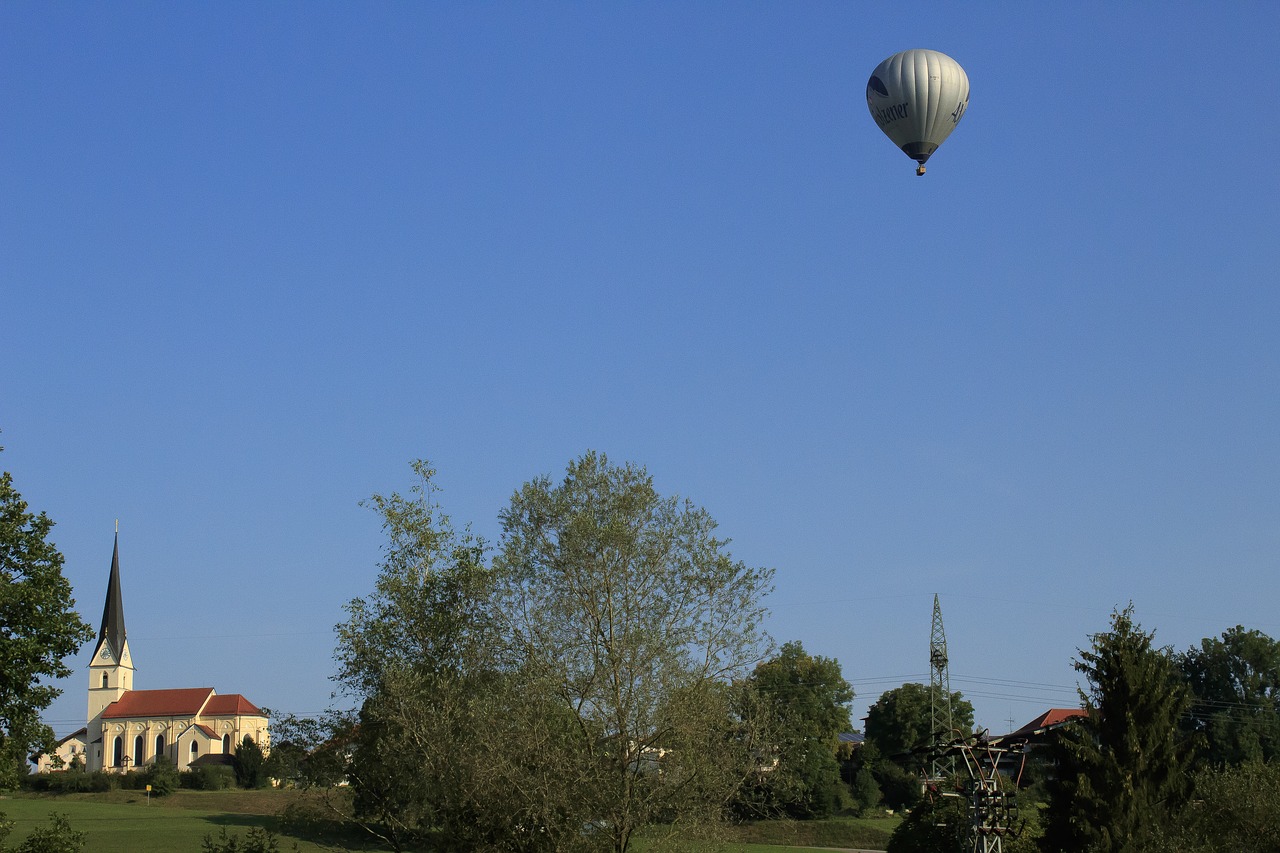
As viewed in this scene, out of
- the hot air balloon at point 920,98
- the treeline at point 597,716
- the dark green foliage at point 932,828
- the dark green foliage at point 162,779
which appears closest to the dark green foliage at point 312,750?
the treeline at point 597,716

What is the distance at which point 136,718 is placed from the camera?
159 m

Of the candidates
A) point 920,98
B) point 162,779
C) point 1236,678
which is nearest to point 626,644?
point 920,98

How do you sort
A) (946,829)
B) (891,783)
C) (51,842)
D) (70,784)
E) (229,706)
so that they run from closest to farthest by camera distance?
1. (51,842)
2. (946,829)
3. (891,783)
4. (70,784)
5. (229,706)

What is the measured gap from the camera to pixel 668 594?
26953mm

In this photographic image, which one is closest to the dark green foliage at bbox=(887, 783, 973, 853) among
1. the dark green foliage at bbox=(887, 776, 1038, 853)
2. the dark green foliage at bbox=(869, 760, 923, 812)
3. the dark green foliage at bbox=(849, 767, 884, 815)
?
the dark green foliage at bbox=(887, 776, 1038, 853)

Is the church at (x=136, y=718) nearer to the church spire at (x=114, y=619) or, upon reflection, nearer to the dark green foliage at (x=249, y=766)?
the church spire at (x=114, y=619)

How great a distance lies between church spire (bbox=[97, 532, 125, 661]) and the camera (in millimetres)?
163500

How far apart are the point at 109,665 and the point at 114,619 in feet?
19.2

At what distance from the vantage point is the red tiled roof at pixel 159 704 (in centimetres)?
15775

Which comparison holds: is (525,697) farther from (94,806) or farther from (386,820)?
(94,806)

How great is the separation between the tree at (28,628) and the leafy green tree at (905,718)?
7513 centimetres

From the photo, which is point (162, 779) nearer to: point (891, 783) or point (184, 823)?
point (184, 823)

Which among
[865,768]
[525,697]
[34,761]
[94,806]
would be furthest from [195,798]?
[525,697]

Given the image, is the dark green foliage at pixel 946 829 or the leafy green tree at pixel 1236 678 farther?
the leafy green tree at pixel 1236 678
